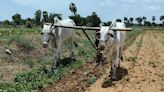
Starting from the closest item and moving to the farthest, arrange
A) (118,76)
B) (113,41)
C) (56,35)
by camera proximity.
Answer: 1. (113,41)
2. (118,76)
3. (56,35)

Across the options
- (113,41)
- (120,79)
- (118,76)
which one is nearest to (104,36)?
(113,41)

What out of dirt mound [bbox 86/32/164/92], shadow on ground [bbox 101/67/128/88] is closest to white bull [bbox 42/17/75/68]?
dirt mound [bbox 86/32/164/92]

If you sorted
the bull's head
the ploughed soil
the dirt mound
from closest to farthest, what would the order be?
the dirt mound < the ploughed soil < the bull's head

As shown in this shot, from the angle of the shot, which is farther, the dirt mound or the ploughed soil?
the ploughed soil

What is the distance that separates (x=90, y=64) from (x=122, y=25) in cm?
393

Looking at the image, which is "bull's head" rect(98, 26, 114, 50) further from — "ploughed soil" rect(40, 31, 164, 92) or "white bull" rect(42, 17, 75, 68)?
"white bull" rect(42, 17, 75, 68)

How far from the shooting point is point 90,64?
71.1 ft

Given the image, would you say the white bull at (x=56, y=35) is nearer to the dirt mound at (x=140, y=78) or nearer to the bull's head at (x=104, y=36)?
the dirt mound at (x=140, y=78)

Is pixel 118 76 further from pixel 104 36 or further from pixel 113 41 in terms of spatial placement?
pixel 104 36

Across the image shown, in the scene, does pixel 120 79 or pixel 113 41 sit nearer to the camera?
pixel 113 41

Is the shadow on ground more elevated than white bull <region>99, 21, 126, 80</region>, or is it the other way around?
white bull <region>99, 21, 126, 80</region>

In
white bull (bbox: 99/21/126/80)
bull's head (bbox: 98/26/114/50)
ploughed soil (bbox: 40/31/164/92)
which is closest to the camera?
ploughed soil (bbox: 40/31/164/92)

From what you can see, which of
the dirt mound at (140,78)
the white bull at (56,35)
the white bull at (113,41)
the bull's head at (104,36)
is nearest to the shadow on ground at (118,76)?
the dirt mound at (140,78)

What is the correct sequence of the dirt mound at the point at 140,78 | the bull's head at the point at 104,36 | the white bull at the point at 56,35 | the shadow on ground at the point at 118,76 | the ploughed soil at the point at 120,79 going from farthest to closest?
the white bull at the point at 56,35 → the shadow on ground at the point at 118,76 → the bull's head at the point at 104,36 → the ploughed soil at the point at 120,79 → the dirt mound at the point at 140,78
